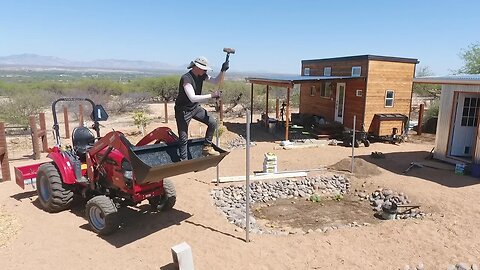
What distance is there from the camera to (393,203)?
8.12 metres

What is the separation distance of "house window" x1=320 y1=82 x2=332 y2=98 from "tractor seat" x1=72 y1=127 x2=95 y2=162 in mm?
12529

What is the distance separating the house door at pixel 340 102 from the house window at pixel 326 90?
2.42 ft

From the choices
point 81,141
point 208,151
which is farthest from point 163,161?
point 81,141

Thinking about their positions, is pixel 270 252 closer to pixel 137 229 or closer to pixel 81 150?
pixel 137 229

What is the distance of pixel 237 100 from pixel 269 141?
42.4 feet

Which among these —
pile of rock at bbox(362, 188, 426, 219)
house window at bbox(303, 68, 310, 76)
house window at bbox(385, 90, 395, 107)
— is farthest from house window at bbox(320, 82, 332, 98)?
pile of rock at bbox(362, 188, 426, 219)

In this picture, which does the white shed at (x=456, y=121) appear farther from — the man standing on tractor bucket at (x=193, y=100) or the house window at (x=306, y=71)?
the house window at (x=306, y=71)

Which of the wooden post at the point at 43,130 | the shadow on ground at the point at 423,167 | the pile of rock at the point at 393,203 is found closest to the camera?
the pile of rock at the point at 393,203

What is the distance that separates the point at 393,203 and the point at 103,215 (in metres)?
6.26

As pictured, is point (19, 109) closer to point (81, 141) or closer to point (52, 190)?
point (81, 141)

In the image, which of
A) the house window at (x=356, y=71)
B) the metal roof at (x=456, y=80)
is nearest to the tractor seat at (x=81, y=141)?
the metal roof at (x=456, y=80)

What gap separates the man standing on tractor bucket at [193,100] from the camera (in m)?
4.98

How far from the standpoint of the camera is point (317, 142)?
14.2 meters

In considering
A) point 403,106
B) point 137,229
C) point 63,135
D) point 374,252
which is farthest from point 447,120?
point 63,135
